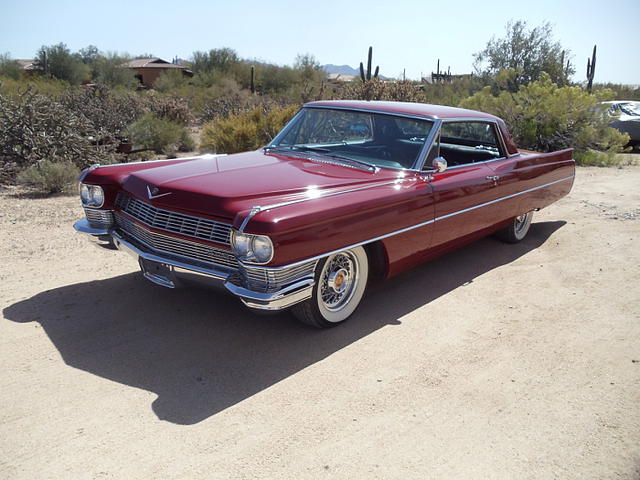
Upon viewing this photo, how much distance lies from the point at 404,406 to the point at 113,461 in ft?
4.70

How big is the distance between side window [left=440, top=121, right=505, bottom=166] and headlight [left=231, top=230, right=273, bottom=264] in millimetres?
2453

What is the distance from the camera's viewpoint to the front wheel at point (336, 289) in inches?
144

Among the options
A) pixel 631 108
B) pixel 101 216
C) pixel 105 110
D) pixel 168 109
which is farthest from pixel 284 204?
pixel 631 108

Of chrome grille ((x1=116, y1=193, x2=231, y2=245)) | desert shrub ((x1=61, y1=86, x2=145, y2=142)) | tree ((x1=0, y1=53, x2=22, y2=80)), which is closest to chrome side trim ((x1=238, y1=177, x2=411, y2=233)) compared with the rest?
chrome grille ((x1=116, y1=193, x2=231, y2=245))

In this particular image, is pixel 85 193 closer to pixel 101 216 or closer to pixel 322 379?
pixel 101 216

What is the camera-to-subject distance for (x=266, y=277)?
125 inches

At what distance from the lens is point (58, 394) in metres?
3.01

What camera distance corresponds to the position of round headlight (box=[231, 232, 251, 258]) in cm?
315

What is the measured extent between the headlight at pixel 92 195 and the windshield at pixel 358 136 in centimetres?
148

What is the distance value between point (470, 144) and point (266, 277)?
314 centimetres

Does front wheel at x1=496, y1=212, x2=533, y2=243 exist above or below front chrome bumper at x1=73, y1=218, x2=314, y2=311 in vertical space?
below

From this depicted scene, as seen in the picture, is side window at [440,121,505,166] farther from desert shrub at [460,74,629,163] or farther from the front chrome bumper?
desert shrub at [460,74,629,163]

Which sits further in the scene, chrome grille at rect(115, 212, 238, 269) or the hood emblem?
the hood emblem

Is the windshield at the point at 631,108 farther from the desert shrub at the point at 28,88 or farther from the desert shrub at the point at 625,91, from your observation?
the desert shrub at the point at 28,88
